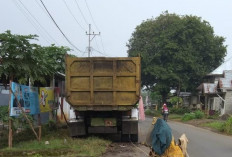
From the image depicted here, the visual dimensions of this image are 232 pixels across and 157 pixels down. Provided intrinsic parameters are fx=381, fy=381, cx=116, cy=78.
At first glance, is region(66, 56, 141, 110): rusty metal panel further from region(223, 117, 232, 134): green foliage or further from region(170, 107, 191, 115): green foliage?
region(170, 107, 191, 115): green foliage

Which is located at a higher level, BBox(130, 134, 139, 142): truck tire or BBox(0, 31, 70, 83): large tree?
BBox(0, 31, 70, 83): large tree

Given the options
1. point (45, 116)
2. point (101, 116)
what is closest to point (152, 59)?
point (45, 116)

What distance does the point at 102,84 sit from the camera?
44.8 ft

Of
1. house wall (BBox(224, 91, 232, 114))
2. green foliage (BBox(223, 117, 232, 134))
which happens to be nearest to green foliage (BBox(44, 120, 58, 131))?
green foliage (BBox(223, 117, 232, 134))

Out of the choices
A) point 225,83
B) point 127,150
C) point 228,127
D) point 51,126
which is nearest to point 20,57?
point 127,150

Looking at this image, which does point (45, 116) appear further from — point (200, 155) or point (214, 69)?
point (214, 69)

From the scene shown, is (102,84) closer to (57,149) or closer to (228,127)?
(57,149)

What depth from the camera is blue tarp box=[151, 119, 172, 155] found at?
854 cm

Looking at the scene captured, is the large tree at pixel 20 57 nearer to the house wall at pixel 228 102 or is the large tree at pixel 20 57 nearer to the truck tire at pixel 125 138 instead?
the truck tire at pixel 125 138

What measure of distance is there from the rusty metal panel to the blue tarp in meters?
4.90

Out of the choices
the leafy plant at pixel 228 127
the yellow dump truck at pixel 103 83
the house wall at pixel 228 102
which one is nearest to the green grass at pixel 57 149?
the yellow dump truck at pixel 103 83

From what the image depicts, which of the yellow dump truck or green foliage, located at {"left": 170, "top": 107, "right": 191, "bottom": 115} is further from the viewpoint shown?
green foliage, located at {"left": 170, "top": 107, "right": 191, "bottom": 115}

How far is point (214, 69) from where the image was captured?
54500 millimetres

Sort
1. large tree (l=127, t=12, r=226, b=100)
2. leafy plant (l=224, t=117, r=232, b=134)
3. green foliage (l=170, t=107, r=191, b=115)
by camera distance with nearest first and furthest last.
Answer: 1. leafy plant (l=224, t=117, r=232, b=134)
2. green foliage (l=170, t=107, r=191, b=115)
3. large tree (l=127, t=12, r=226, b=100)
